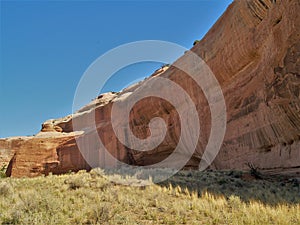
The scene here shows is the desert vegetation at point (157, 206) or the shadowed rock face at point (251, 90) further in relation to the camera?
the shadowed rock face at point (251, 90)

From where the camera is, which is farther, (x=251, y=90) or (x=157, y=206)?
(x=251, y=90)

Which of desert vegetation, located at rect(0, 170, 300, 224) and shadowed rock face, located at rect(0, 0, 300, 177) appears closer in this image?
desert vegetation, located at rect(0, 170, 300, 224)

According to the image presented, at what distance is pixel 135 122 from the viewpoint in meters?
32.3

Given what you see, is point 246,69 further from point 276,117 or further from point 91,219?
point 91,219

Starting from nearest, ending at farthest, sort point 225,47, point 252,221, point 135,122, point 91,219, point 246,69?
point 252,221
point 91,219
point 246,69
point 225,47
point 135,122

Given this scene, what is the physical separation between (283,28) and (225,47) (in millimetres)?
6660

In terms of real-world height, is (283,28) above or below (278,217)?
above

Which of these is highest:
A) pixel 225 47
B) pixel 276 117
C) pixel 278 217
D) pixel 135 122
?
pixel 225 47

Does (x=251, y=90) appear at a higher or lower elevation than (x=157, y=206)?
higher

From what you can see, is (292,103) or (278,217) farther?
(292,103)

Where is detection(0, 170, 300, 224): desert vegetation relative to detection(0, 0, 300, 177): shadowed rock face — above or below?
below

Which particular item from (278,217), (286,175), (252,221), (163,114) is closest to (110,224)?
(252,221)

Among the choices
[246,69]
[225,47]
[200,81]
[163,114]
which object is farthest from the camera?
[163,114]

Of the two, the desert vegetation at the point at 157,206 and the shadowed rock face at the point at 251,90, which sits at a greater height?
the shadowed rock face at the point at 251,90
